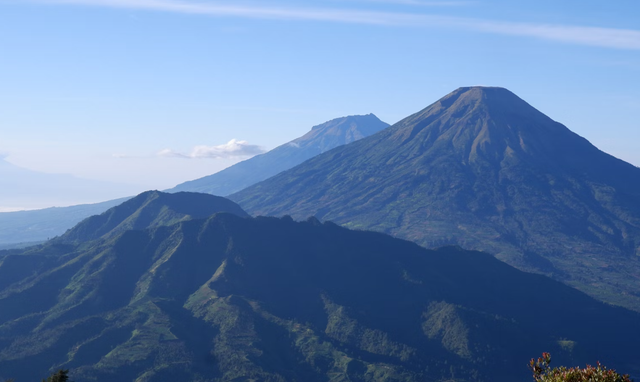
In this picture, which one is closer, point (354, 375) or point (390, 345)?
point (354, 375)

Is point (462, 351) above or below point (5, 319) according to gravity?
below

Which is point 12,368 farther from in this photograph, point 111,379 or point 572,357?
point 572,357

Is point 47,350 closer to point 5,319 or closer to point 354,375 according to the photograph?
point 5,319

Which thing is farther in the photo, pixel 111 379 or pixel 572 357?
pixel 572 357

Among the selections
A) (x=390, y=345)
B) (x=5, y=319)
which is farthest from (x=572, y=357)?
(x=5, y=319)

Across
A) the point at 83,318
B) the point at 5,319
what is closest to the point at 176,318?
the point at 83,318

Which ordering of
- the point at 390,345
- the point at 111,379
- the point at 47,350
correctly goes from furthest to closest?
the point at 390,345, the point at 47,350, the point at 111,379

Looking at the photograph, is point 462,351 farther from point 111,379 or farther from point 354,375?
point 111,379

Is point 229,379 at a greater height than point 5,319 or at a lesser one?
lesser

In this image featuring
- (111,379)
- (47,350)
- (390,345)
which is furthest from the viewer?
(390,345)
